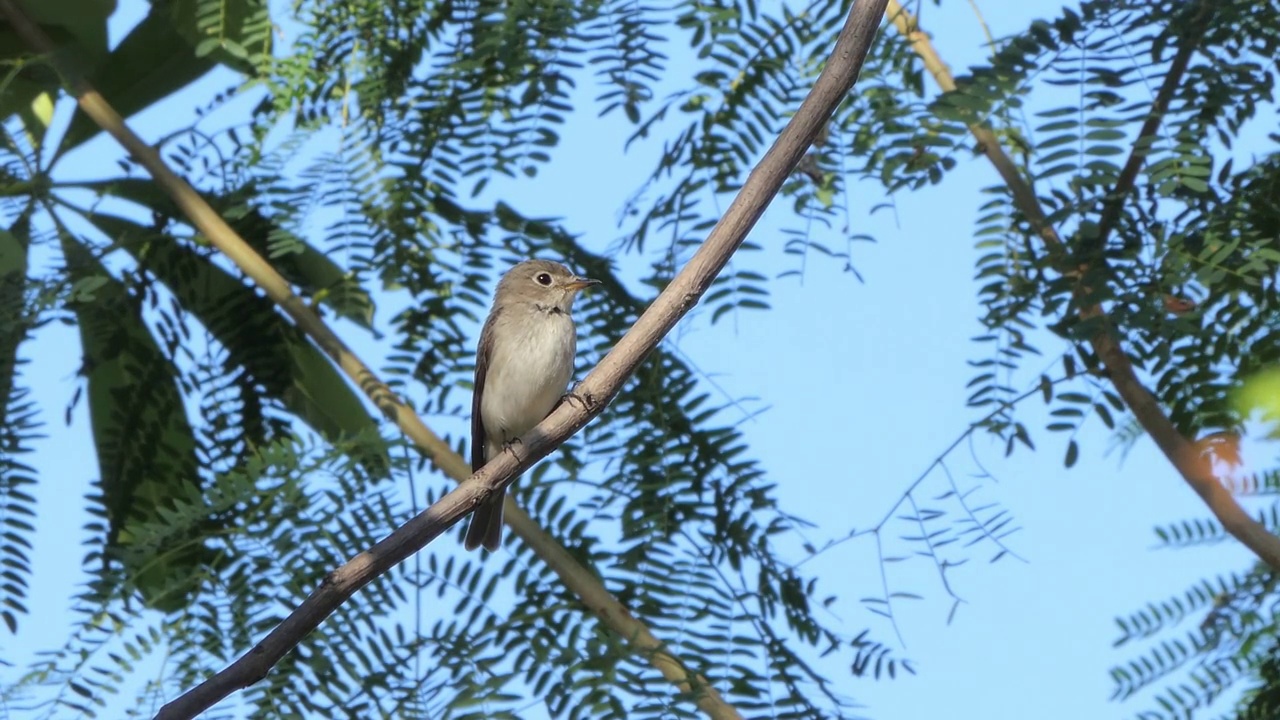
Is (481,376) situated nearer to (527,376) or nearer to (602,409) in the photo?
(527,376)

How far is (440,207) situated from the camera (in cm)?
394

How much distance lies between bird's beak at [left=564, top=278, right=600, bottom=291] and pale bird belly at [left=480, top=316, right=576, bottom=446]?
1.07ft

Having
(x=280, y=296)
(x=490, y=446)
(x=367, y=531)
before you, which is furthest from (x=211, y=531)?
(x=490, y=446)

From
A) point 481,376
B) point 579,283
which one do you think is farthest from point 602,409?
point 481,376

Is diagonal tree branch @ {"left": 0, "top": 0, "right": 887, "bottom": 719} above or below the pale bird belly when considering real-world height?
below

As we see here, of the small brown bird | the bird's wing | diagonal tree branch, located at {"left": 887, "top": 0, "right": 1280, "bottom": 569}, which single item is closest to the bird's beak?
the small brown bird

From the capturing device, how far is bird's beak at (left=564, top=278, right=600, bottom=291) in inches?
153

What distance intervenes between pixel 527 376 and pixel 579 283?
739 millimetres

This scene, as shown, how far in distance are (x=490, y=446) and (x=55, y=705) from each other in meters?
2.22

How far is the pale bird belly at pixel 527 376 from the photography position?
4.57 m

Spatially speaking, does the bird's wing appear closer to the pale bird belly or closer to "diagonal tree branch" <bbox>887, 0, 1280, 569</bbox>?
the pale bird belly

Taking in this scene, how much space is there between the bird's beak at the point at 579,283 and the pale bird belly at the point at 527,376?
1.07 feet

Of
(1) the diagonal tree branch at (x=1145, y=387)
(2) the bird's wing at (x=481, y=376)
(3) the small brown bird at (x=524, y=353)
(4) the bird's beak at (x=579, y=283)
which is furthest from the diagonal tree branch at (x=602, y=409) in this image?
(2) the bird's wing at (x=481, y=376)

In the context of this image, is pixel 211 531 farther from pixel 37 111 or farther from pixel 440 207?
pixel 37 111
